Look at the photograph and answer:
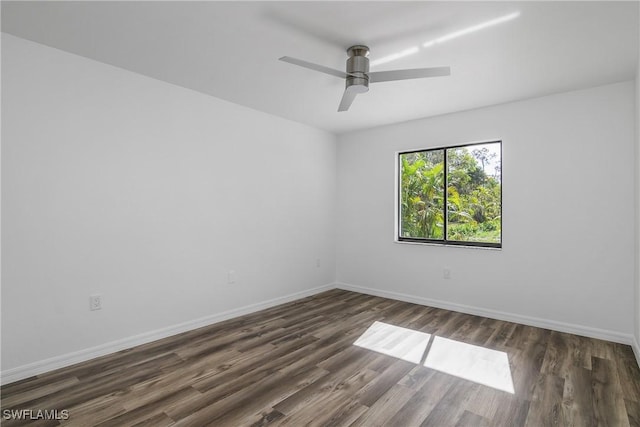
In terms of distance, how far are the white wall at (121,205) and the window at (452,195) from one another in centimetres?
172

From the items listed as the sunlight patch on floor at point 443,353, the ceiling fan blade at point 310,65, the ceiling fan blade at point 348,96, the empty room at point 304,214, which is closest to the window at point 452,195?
the empty room at point 304,214

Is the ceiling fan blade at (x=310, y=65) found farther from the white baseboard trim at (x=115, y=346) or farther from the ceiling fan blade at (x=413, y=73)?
the white baseboard trim at (x=115, y=346)

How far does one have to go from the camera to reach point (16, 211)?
7.64 ft

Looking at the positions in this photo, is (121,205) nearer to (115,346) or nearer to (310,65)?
(115,346)

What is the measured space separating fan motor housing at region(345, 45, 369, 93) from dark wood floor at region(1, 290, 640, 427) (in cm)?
213

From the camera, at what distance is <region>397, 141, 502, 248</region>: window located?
3.87 metres

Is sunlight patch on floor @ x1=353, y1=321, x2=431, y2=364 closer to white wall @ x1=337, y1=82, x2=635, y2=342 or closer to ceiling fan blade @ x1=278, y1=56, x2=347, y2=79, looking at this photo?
white wall @ x1=337, y1=82, x2=635, y2=342

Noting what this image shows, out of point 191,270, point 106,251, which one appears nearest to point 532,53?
point 191,270

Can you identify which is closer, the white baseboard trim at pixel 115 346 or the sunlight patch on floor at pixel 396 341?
the white baseboard trim at pixel 115 346

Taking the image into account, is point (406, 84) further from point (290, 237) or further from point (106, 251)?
point (106, 251)

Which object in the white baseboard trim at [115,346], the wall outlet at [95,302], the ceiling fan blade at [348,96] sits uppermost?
the ceiling fan blade at [348,96]

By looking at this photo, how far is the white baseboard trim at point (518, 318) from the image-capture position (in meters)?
3.05

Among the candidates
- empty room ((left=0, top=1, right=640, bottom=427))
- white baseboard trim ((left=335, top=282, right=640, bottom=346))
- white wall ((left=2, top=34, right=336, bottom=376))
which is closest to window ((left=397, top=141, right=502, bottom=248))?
empty room ((left=0, top=1, right=640, bottom=427))

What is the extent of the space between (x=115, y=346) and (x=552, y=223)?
4199 mm
